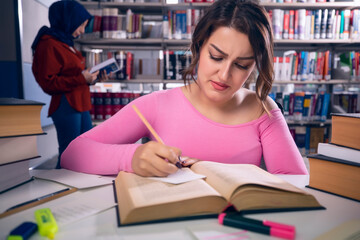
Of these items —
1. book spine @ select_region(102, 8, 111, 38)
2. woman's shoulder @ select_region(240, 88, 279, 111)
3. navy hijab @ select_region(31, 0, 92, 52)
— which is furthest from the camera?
book spine @ select_region(102, 8, 111, 38)

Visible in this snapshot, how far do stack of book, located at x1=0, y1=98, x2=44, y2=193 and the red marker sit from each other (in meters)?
0.51

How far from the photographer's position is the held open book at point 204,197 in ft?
1.45

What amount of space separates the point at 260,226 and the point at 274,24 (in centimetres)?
268

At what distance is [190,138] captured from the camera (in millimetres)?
979

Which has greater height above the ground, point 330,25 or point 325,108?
point 330,25

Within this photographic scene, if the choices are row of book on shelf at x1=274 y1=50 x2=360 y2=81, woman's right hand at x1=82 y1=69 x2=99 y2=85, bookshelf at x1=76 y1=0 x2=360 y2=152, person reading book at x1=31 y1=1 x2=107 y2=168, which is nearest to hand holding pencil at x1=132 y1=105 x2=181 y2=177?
person reading book at x1=31 y1=1 x2=107 y2=168

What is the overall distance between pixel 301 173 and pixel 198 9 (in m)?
2.40

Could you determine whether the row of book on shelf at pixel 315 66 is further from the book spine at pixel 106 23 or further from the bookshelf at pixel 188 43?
the book spine at pixel 106 23

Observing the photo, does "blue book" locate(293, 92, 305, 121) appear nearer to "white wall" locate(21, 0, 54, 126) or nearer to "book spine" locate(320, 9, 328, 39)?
"book spine" locate(320, 9, 328, 39)

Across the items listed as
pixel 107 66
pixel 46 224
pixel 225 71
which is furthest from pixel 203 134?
pixel 107 66

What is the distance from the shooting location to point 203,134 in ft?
3.20

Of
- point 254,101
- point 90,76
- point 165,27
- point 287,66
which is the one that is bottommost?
point 254,101

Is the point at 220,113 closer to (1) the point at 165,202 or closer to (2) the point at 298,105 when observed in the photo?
(1) the point at 165,202

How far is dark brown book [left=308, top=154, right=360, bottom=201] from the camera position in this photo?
0.59m
